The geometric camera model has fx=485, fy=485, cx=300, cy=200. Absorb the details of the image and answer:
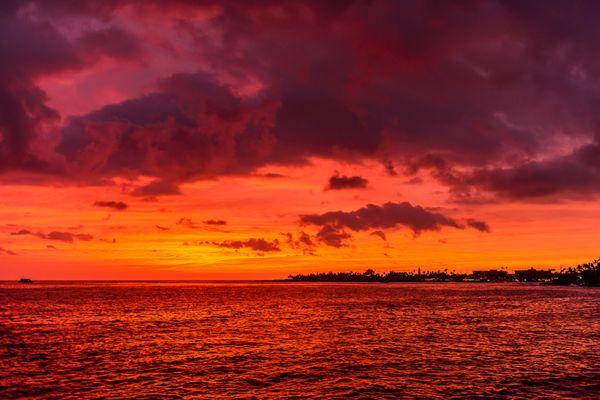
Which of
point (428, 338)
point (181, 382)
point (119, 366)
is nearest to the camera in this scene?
point (181, 382)

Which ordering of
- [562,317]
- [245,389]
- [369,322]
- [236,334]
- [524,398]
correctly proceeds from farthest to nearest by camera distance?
[562,317] → [369,322] → [236,334] → [245,389] → [524,398]

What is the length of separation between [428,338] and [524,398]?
3266 centimetres

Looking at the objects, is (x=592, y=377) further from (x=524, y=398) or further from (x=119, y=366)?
(x=119, y=366)

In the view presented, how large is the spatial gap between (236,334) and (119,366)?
27.2m

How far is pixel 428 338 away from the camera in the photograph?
6831 centimetres

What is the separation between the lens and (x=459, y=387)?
1556 inches

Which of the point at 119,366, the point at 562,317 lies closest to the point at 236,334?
the point at 119,366

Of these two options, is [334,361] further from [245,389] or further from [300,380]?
[245,389]

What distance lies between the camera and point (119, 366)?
49625 mm

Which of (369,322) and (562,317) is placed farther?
(562,317)

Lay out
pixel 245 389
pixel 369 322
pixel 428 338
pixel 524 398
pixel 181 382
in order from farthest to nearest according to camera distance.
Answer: pixel 369 322 → pixel 428 338 → pixel 181 382 → pixel 245 389 → pixel 524 398

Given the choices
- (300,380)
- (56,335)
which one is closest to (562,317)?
(300,380)

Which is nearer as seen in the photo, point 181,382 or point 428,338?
point 181,382

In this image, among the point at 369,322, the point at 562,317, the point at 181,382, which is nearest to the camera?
the point at 181,382
